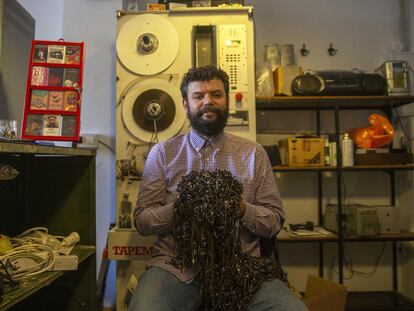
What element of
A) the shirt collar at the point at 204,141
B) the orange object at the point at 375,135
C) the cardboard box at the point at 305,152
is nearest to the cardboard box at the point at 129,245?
the shirt collar at the point at 204,141

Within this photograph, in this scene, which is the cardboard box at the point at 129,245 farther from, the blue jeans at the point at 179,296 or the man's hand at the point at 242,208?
the man's hand at the point at 242,208

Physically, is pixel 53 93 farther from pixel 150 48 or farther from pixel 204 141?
pixel 150 48

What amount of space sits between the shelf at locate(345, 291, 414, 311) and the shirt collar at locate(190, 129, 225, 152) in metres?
1.79

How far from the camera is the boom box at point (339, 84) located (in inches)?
93.0

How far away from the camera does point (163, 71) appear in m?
2.19

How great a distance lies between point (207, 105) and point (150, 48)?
876 mm

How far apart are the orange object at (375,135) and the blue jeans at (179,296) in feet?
5.14

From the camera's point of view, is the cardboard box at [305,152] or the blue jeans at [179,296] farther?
the cardboard box at [305,152]

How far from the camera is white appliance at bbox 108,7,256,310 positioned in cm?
217

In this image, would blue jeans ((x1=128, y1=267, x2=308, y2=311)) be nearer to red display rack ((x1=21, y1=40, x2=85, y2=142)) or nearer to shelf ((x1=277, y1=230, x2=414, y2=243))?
red display rack ((x1=21, y1=40, x2=85, y2=142))

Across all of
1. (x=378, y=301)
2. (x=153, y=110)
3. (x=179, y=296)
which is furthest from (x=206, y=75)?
(x=378, y=301)

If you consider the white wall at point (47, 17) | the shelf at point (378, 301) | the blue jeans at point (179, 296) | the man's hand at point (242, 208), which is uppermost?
the white wall at point (47, 17)

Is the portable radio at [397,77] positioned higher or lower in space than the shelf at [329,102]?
higher

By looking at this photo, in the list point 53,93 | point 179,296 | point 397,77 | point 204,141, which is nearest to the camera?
point 179,296
